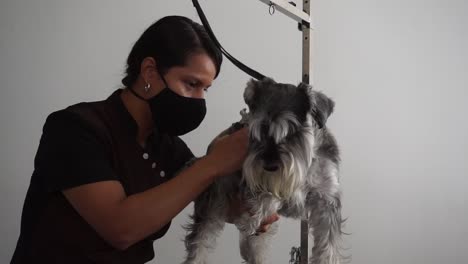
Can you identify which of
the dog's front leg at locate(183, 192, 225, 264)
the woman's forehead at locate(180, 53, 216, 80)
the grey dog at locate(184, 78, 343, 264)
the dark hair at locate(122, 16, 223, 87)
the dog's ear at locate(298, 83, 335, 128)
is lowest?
the dog's front leg at locate(183, 192, 225, 264)

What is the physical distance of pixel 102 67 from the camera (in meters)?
2.38

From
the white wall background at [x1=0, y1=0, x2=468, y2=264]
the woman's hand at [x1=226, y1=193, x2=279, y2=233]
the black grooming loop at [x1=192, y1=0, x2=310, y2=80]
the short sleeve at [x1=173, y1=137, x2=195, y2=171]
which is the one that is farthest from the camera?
the white wall background at [x1=0, y1=0, x2=468, y2=264]

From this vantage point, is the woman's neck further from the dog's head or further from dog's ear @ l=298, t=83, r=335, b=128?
dog's ear @ l=298, t=83, r=335, b=128

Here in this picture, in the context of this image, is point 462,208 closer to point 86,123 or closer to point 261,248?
point 261,248

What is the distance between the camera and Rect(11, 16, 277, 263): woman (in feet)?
3.97

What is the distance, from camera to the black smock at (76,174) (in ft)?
4.00

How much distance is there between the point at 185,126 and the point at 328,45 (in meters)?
1.61

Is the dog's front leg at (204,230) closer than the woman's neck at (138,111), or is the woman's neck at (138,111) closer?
the woman's neck at (138,111)

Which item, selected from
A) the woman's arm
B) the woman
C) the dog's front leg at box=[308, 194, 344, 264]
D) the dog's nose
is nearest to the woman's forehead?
the woman

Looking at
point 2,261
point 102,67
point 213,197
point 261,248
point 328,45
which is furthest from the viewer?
point 328,45

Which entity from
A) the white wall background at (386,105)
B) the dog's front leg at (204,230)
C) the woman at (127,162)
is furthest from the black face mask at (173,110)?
the white wall background at (386,105)

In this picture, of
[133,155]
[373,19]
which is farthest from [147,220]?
[373,19]

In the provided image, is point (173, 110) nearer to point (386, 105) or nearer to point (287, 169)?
point (287, 169)

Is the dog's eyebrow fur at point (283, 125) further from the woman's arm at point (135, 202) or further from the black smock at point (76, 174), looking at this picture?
the black smock at point (76, 174)
